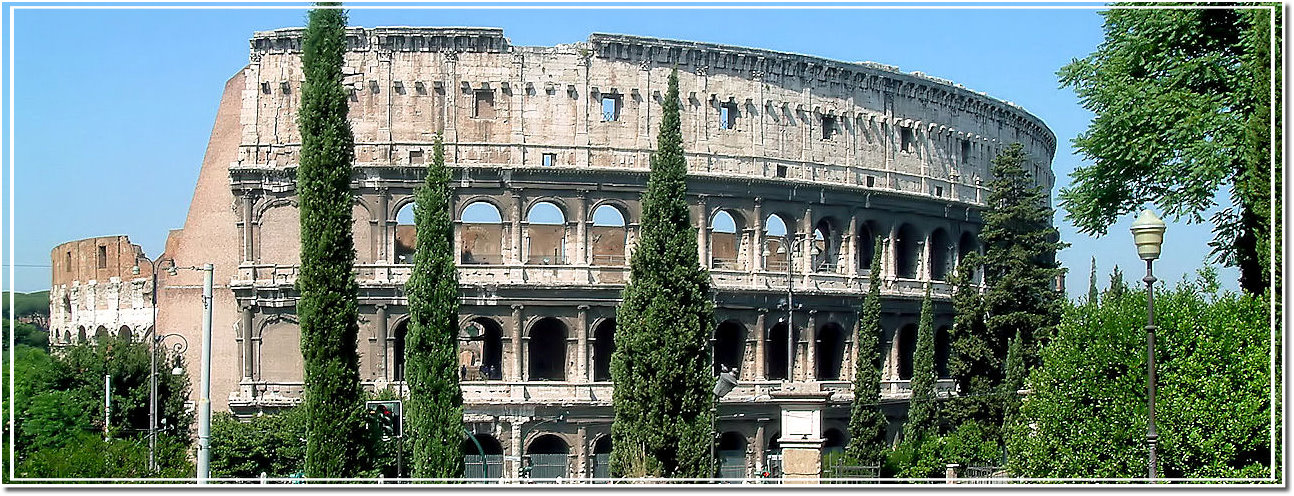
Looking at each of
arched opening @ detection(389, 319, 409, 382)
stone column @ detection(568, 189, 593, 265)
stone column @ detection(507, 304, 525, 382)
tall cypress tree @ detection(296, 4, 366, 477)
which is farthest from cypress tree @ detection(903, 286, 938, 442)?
tall cypress tree @ detection(296, 4, 366, 477)

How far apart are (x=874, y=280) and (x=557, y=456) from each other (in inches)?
385

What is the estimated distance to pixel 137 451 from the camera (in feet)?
104

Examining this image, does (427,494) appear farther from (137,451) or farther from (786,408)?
(137,451)

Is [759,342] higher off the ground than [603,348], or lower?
higher

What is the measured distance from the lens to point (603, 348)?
45594mm

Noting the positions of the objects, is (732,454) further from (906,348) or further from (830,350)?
(906,348)

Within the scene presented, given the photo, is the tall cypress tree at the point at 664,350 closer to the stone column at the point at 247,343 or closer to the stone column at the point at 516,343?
the stone column at the point at 516,343

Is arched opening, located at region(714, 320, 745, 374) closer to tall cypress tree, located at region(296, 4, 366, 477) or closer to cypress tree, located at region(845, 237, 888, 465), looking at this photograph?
cypress tree, located at region(845, 237, 888, 465)

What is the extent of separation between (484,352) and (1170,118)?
2287cm

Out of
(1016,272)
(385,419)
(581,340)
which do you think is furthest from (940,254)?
(385,419)

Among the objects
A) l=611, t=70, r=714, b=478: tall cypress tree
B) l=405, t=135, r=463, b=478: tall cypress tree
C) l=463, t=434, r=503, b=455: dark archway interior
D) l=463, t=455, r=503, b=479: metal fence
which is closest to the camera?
l=611, t=70, r=714, b=478: tall cypress tree

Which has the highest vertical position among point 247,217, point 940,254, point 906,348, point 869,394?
point 247,217

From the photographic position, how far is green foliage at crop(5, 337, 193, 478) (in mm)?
32281

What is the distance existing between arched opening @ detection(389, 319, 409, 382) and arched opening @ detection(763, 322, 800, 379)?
10563 millimetres
